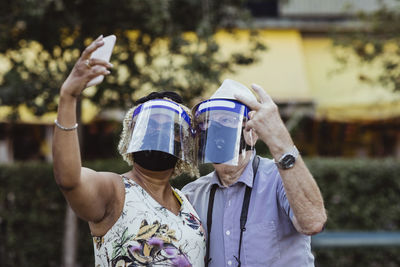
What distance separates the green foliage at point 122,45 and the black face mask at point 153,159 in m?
3.37

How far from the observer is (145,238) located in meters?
2.48

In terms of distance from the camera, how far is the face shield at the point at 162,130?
8.56ft

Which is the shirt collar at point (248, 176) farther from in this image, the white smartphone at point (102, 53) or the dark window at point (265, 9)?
the dark window at point (265, 9)

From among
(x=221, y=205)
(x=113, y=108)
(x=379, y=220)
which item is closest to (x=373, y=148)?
(x=379, y=220)

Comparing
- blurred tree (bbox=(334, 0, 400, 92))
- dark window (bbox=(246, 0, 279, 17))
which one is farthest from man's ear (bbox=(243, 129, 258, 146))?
dark window (bbox=(246, 0, 279, 17))

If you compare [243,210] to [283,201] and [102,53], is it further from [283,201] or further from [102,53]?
[102,53]

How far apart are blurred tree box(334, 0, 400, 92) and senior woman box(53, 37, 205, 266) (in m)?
Answer: 5.94

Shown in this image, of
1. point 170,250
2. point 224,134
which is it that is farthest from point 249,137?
point 170,250

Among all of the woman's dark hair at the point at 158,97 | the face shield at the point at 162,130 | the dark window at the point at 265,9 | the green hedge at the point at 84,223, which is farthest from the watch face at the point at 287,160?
the dark window at the point at 265,9

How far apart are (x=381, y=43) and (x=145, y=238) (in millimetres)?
6586

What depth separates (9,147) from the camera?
1023cm

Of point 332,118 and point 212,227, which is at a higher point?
point 212,227

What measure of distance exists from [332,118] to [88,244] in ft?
16.6

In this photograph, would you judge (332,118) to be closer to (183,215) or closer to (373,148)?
(373,148)
